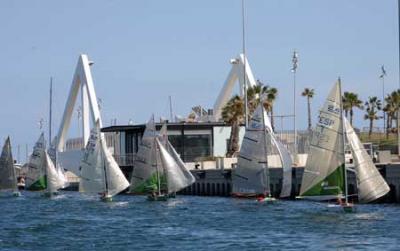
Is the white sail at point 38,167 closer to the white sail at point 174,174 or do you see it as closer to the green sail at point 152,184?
the green sail at point 152,184

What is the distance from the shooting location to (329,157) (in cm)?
5188

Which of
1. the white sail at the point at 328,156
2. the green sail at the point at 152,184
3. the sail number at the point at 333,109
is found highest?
the sail number at the point at 333,109

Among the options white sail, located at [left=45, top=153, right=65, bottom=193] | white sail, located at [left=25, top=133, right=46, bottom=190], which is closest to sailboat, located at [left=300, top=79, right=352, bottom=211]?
white sail, located at [left=45, top=153, right=65, bottom=193]

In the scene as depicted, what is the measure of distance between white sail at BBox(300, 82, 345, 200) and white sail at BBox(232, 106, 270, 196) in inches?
377

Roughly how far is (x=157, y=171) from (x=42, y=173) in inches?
996

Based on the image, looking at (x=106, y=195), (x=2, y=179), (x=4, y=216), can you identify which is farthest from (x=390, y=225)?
(x=2, y=179)

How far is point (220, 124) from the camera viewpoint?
106 metres

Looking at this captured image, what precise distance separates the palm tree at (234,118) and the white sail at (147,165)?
30.0m

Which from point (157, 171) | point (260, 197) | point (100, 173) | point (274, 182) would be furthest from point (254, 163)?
point (100, 173)

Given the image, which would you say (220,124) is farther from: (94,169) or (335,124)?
(335,124)

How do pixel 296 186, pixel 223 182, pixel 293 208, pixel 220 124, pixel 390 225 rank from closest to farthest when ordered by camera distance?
1. pixel 390 225
2. pixel 293 208
3. pixel 296 186
4. pixel 223 182
5. pixel 220 124

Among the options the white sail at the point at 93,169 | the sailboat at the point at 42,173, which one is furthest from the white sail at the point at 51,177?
the white sail at the point at 93,169

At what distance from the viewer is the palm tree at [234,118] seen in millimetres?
102188

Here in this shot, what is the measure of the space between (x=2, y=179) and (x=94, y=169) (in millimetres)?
22238
